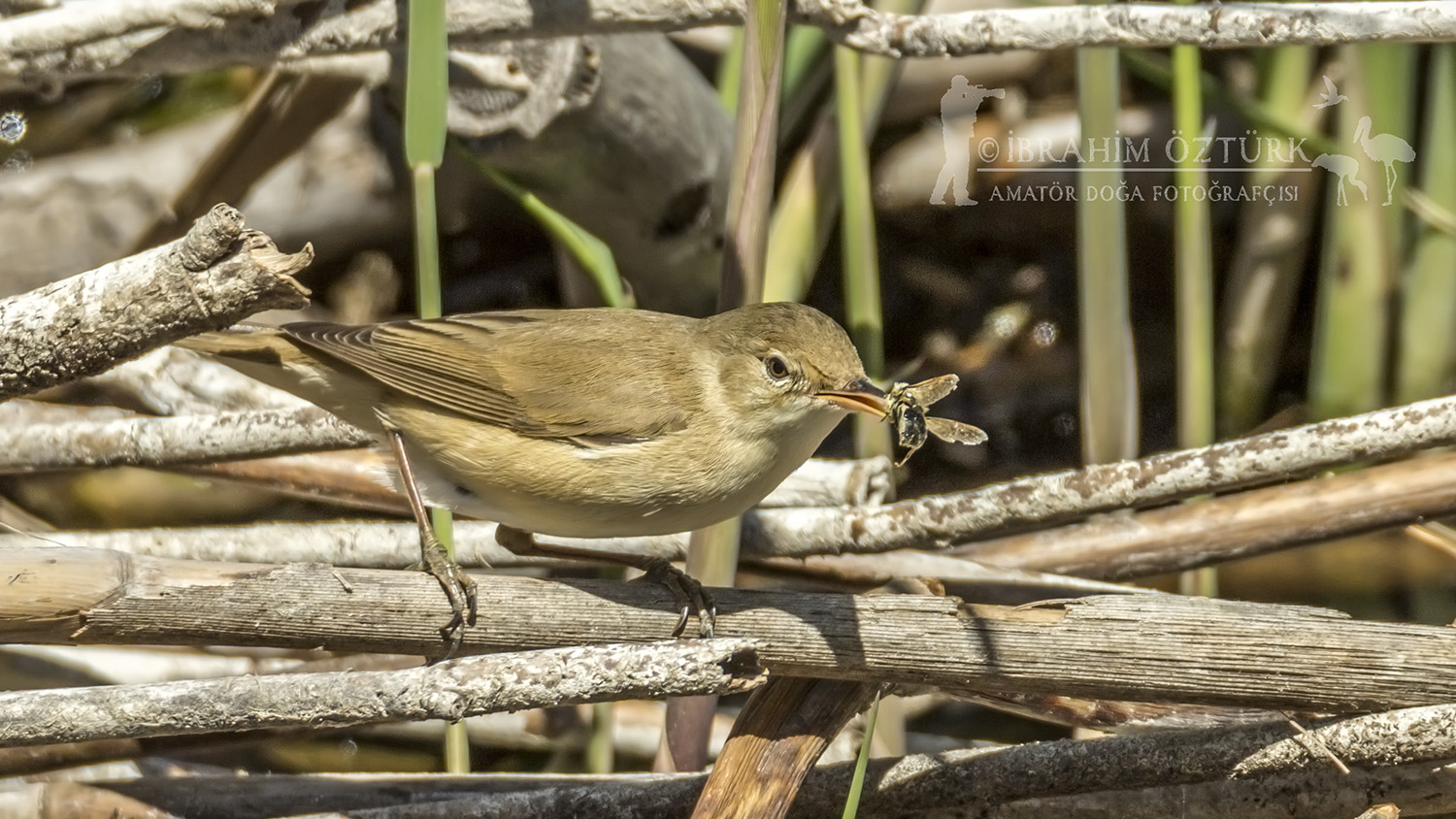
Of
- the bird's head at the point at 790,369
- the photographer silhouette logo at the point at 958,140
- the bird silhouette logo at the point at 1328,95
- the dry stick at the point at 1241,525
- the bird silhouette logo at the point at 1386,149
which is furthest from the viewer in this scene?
the photographer silhouette logo at the point at 958,140

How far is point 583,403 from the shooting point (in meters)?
2.82

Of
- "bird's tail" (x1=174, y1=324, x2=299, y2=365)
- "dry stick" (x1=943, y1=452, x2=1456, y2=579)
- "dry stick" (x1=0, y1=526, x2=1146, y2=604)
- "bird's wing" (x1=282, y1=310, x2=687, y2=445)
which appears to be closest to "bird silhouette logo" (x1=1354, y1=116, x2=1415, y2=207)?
"dry stick" (x1=943, y1=452, x2=1456, y2=579)

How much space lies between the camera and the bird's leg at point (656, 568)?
96.6 inches

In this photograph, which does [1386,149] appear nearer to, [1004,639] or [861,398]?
[861,398]

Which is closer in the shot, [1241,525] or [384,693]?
[384,693]

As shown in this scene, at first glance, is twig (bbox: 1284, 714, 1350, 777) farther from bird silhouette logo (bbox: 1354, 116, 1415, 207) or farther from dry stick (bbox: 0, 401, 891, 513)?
bird silhouette logo (bbox: 1354, 116, 1415, 207)

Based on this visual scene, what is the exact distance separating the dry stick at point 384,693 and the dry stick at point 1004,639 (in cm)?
13

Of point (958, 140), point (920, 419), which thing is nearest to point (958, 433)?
point (920, 419)

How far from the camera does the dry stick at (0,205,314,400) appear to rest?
1797 mm

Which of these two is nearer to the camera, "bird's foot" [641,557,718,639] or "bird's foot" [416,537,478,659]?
"bird's foot" [416,537,478,659]

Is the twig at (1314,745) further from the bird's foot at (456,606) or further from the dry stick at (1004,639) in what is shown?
the bird's foot at (456,606)

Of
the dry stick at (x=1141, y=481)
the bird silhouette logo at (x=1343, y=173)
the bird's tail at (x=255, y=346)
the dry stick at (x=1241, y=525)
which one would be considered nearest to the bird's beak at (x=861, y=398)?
the dry stick at (x=1141, y=481)

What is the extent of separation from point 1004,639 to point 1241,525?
3.60ft

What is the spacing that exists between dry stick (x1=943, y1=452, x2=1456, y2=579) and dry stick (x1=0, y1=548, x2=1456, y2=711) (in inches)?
29.1
